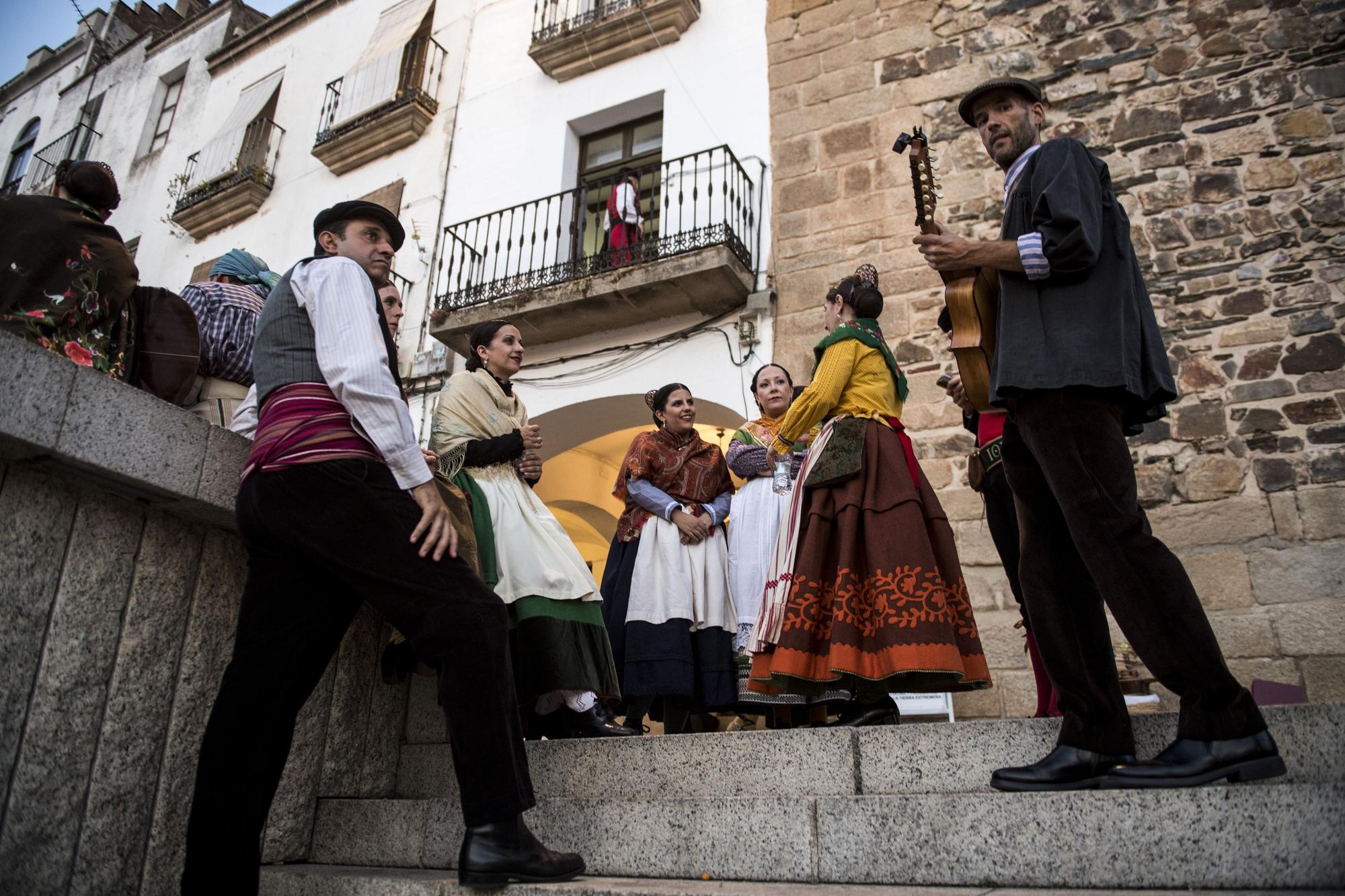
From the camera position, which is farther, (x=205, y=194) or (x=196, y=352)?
(x=205, y=194)

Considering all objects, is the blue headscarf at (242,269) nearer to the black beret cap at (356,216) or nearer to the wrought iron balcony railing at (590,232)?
the black beret cap at (356,216)

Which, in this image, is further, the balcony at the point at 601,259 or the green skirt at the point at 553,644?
the balcony at the point at 601,259

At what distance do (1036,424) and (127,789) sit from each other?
2328 mm

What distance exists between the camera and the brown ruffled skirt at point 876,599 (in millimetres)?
3018

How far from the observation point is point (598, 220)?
9.02 meters

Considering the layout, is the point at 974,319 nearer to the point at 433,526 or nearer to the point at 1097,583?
the point at 1097,583

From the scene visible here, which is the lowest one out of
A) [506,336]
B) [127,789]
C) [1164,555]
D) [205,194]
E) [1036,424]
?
[127,789]

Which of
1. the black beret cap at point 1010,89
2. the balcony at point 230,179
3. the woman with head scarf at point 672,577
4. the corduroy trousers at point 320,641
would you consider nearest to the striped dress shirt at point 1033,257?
the black beret cap at point 1010,89

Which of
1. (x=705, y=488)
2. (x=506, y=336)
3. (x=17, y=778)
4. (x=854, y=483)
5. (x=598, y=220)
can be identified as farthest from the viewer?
(x=598, y=220)

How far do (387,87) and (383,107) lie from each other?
0.32m

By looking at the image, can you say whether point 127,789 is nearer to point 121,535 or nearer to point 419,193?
point 121,535

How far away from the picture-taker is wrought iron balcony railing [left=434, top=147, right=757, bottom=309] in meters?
7.78

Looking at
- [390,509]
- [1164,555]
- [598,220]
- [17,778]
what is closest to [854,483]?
[1164,555]

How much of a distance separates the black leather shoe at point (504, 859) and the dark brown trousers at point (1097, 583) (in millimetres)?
1186
